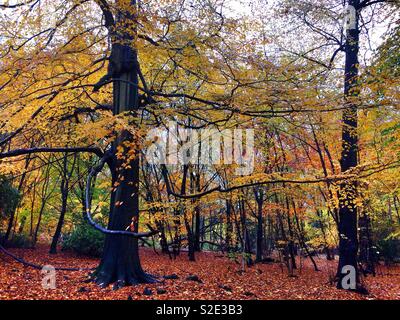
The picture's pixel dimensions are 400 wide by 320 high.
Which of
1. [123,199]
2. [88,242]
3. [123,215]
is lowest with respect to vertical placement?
[88,242]

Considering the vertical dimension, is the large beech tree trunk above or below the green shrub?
above

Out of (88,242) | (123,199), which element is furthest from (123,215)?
(88,242)

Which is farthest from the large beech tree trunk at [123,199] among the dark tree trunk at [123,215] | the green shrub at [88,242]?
the green shrub at [88,242]

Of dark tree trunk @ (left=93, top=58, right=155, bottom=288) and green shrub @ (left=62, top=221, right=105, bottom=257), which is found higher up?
dark tree trunk @ (left=93, top=58, right=155, bottom=288)

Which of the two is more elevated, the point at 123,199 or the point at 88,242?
the point at 123,199

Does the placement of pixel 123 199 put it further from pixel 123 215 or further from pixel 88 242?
pixel 88 242

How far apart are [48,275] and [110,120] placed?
17.6 ft

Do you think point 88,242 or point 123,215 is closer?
point 123,215

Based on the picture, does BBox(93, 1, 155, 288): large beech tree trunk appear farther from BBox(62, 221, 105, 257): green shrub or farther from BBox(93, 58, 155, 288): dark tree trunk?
BBox(62, 221, 105, 257): green shrub

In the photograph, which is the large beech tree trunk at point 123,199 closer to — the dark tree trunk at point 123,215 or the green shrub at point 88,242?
the dark tree trunk at point 123,215

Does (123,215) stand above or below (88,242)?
above

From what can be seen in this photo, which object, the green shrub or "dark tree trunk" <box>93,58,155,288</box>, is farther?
the green shrub

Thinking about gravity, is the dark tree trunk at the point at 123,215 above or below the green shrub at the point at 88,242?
above

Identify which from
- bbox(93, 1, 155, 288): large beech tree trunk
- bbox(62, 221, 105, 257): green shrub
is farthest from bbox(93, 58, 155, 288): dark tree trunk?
bbox(62, 221, 105, 257): green shrub
